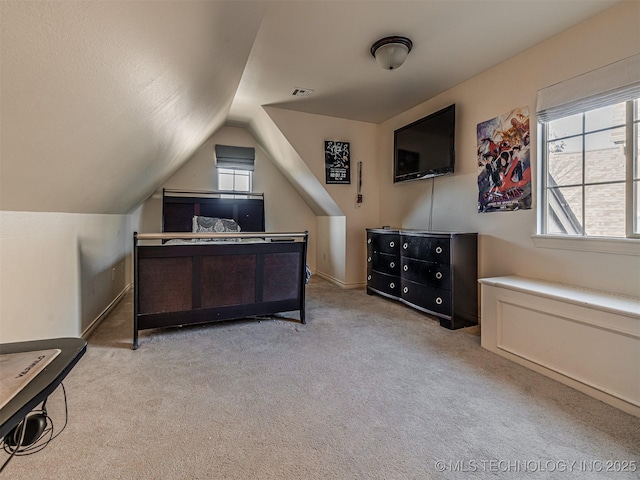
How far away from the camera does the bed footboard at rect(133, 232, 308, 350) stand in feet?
7.88

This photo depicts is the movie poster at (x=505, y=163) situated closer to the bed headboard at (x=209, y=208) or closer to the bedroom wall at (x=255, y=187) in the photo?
the bedroom wall at (x=255, y=187)

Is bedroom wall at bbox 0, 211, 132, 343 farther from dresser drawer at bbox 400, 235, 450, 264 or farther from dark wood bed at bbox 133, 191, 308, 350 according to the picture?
dresser drawer at bbox 400, 235, 450, 264

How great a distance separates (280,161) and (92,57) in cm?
370

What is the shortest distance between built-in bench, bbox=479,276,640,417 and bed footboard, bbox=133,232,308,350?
171cm

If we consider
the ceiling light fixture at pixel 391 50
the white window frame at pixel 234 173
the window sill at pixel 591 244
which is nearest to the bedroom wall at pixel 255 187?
the white window frame at pixel 234 173

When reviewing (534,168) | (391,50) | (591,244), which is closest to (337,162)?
(391,50)

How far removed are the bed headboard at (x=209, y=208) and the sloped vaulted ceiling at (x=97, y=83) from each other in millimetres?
1940

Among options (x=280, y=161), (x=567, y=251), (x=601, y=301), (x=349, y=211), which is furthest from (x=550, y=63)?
(x=280, y=161)

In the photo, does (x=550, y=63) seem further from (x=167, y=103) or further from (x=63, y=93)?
(x=63, y=93)

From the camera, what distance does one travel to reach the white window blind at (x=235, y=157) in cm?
476

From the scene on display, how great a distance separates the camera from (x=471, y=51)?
2504 mm

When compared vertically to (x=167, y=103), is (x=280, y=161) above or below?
above

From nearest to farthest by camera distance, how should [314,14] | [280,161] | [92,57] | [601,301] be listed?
[92,57]
[601,301]
[314,14]
[280,161]

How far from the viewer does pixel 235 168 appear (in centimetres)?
490
